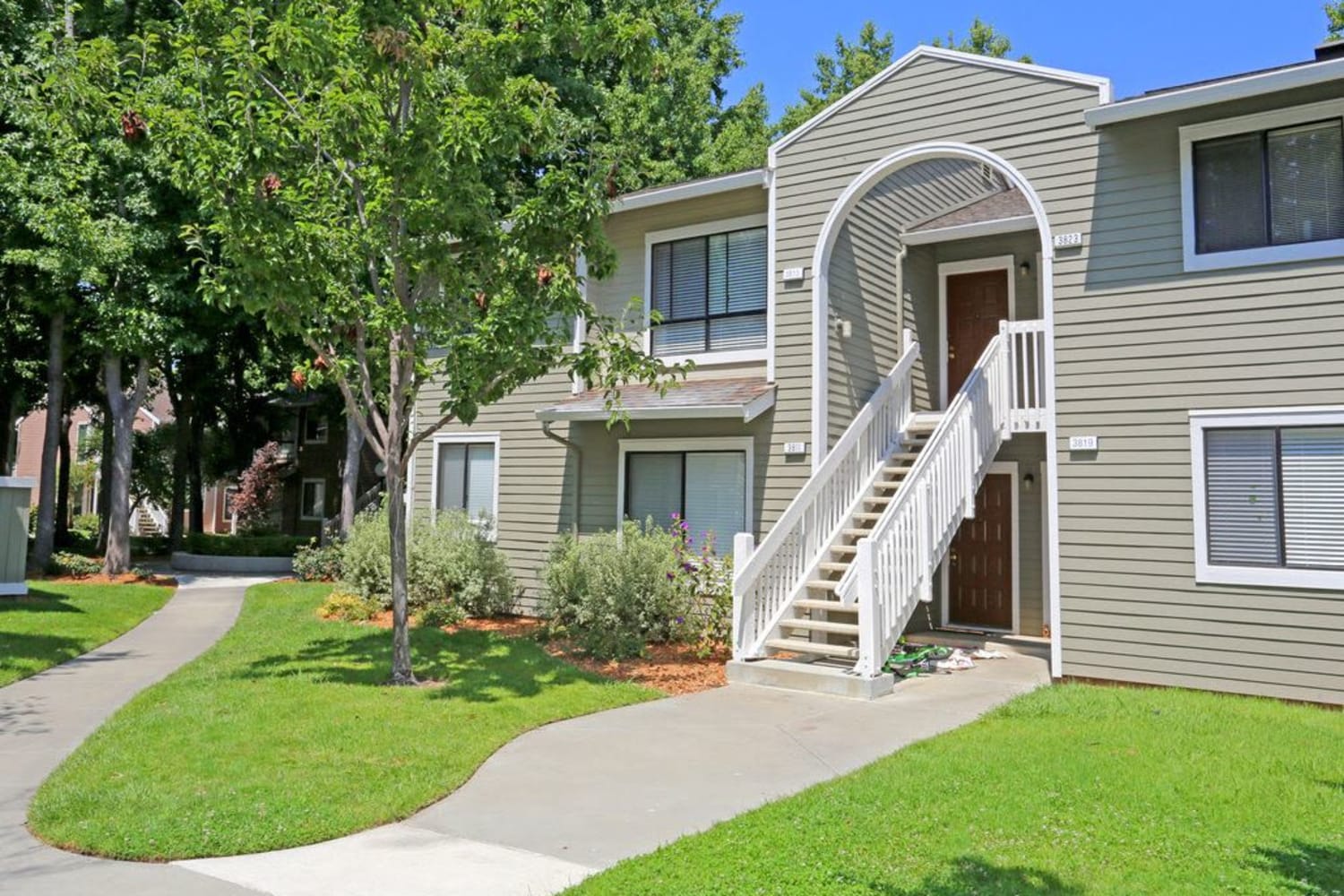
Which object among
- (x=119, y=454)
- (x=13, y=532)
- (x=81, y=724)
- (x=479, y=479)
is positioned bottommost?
(x=81, y=724)

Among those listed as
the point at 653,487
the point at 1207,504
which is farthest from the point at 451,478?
the point at 1207,504

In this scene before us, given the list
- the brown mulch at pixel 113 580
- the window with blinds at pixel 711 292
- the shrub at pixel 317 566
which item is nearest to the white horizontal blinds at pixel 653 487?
the window with blinds at pixel 711 292

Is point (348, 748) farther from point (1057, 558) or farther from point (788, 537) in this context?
point (1057, 558)

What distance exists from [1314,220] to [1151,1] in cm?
970

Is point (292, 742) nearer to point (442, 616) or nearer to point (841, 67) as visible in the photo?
point (442, 616)

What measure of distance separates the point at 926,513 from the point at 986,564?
11.7 feet

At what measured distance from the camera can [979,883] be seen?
435 cm

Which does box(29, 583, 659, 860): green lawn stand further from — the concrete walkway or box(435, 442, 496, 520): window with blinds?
box(435, 442, 496, 520): window with blinds

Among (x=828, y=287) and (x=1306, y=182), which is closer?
(x=1306, y=182)

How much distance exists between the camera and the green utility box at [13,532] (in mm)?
13422

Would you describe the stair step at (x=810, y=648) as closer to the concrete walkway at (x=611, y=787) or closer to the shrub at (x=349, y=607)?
the concrete walkway at (x=611, y=787)

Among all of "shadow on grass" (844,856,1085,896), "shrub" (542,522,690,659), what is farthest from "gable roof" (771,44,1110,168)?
"shadow on grass" (844,856,1085,896)

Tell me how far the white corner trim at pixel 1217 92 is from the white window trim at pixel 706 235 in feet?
14.0

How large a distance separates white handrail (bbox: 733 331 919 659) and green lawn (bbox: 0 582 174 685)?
7.59 m
